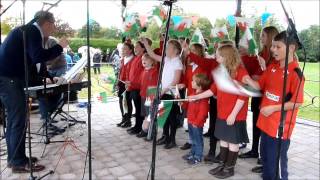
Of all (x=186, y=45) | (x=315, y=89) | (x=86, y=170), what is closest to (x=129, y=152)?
(x=86, y=170)

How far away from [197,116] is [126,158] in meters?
1.11

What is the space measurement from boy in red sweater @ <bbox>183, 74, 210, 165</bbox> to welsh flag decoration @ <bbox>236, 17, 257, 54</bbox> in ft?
2.10

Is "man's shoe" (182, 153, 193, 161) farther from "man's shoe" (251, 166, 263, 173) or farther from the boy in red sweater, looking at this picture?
"man's shoe" (251, 166, 263, 173)

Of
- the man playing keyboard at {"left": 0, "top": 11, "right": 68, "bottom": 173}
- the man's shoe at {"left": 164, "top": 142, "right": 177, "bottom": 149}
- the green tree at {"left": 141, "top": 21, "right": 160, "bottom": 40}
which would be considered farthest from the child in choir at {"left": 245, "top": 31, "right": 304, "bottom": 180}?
the man playing keyboard at {"left": 0, "top": 11, "right": 68, "bottom": 173}

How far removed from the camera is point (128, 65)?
5422 millimetres

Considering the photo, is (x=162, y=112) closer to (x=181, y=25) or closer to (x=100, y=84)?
(x=181, y=25)

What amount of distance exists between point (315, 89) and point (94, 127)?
9.09m

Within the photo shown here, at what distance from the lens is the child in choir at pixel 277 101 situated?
2658mm

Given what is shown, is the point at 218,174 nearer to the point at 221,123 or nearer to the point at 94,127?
the point at 221,123

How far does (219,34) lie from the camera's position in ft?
14.3

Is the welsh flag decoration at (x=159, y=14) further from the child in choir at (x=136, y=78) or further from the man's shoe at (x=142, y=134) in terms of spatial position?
the man's shoe at (x=142, y=134)

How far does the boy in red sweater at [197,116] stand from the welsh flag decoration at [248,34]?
64 centimetres

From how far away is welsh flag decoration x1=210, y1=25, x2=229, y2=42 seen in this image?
4.31m

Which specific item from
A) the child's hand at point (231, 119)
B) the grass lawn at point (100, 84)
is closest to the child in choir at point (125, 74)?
the grass lawn at point (100, 84)
